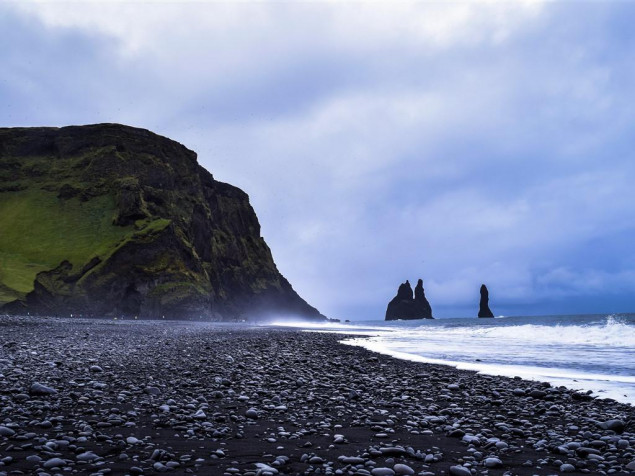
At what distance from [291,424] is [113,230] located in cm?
10673

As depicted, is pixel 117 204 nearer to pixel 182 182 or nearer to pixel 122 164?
pixel 122 164

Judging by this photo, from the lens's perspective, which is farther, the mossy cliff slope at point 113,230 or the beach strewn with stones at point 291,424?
the mossy cliff slope at point 113,230

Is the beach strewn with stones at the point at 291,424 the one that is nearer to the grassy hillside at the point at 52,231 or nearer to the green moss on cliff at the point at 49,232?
the green moss on cliff at the point at 49,232

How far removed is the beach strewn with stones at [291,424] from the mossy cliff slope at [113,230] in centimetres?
7959

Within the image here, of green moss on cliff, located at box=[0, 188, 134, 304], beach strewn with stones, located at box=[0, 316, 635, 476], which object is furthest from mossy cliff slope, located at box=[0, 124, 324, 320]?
beach strewn with stones, located at box=[0, 316, 635, 476]

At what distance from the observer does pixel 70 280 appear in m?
90.9

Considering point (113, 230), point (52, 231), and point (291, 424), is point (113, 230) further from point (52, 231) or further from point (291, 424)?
point (291, 424)

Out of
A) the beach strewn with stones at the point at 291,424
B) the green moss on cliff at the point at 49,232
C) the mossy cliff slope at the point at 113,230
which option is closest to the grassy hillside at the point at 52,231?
the green moss on cliff at the point at 49,232

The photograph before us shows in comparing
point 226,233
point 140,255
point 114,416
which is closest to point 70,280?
point 140,255

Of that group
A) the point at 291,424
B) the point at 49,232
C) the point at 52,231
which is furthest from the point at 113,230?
the point at 291,424

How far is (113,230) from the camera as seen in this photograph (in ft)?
342

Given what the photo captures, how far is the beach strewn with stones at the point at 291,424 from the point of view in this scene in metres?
5.75

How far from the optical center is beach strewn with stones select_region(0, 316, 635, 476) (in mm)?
5746

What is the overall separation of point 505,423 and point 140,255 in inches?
3882
